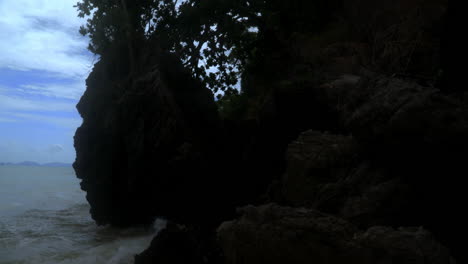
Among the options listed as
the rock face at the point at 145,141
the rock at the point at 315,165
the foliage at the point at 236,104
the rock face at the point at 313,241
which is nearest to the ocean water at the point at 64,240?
the rock face at the point at 145,141

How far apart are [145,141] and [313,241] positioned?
6265 millimetres

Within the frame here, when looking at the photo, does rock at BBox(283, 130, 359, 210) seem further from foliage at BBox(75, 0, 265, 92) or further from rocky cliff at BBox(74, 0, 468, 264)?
foliage at BBox(75, 0, 265, 92)

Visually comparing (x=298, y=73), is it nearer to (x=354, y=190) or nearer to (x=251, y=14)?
(x=251, y=14)

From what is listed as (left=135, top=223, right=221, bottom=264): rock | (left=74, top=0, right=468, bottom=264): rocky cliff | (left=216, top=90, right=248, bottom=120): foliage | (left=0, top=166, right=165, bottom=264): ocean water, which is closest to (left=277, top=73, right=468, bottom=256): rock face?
(left=74, top=0, right=468, bottom=264): rocky cliff

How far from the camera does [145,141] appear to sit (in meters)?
8.29

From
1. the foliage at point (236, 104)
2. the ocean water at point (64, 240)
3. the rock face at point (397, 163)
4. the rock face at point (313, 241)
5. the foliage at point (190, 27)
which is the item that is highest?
the foliage at point (190, 27)

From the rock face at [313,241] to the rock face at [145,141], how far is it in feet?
16.2

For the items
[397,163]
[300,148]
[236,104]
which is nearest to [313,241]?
[397,163]

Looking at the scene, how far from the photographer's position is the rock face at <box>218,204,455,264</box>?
2.46 m

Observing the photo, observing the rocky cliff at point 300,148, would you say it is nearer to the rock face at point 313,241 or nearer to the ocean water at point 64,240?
the rock face at point 313,241

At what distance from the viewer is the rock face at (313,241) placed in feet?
8.09

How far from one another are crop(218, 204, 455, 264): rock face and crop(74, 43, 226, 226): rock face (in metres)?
4.93

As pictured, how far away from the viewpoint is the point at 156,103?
8266 millimetres

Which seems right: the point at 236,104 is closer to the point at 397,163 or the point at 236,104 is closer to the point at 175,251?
the point at 175,251
